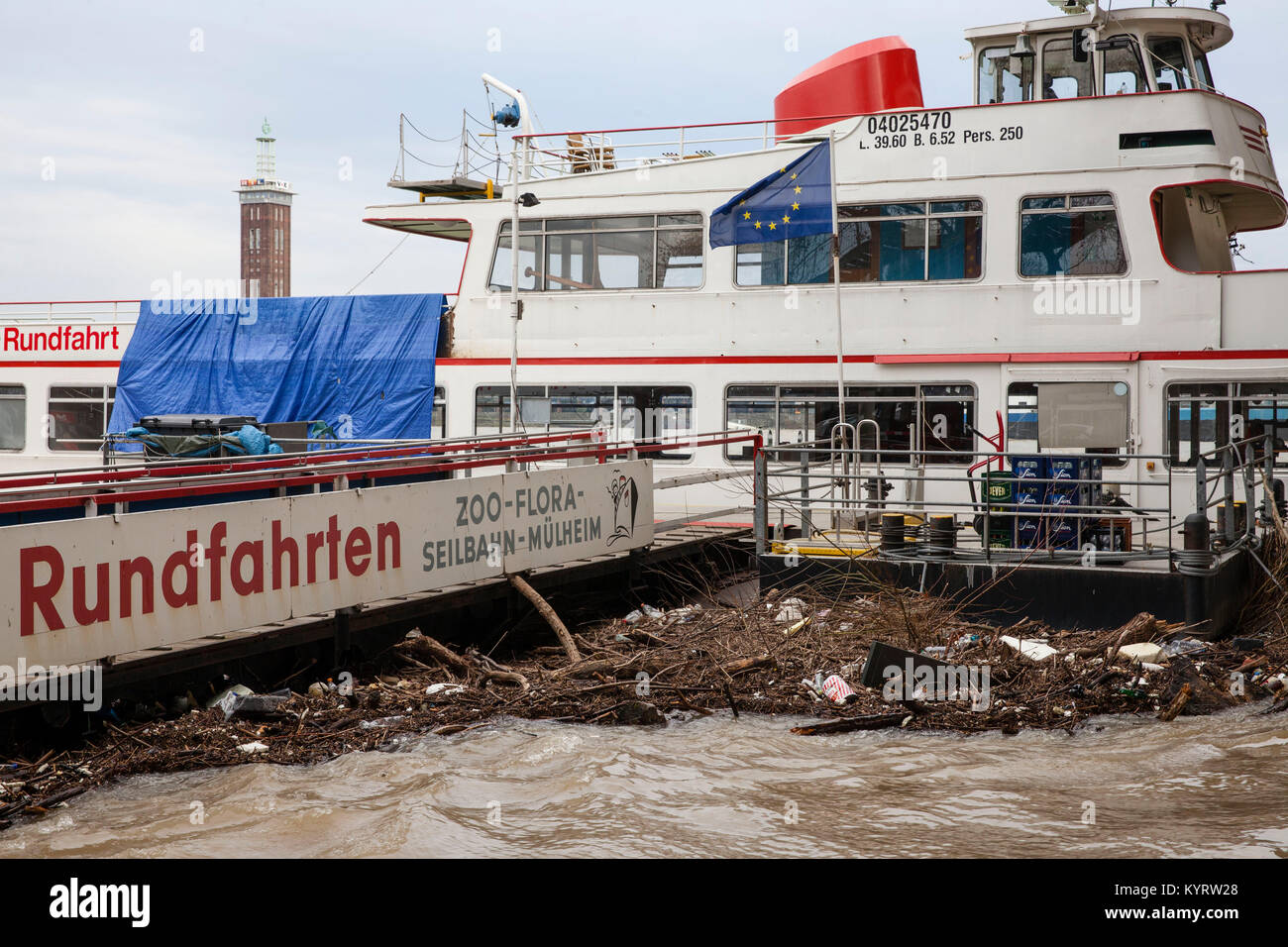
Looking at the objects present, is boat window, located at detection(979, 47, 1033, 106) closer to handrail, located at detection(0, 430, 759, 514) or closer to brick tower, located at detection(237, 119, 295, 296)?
handrail, located at detection(0, 430, 759, 514)

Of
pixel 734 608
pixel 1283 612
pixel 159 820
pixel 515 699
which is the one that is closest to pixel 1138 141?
pixel 1283 612

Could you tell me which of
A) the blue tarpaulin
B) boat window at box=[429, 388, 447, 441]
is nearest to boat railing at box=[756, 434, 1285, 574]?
boat window at box=[429, 388, 447, 441]

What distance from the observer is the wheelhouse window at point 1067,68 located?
52.0 feet

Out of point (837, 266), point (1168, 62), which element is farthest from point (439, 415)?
point (1168, 62)

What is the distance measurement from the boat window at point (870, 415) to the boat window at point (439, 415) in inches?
182

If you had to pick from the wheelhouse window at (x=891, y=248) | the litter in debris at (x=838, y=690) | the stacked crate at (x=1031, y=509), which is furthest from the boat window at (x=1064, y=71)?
the litter in debris at (x=838, y=690)

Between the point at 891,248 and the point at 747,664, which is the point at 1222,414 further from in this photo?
the point at 747,664

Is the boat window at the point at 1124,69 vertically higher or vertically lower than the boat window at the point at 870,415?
higher

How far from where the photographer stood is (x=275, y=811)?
6758 mm

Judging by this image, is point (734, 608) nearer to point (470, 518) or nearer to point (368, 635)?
point (470, 518)

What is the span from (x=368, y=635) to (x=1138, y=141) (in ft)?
36.8

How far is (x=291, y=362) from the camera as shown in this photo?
19516mm

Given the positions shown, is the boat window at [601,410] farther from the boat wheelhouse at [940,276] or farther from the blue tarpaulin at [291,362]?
the blue tarpaulin at [291,362]
